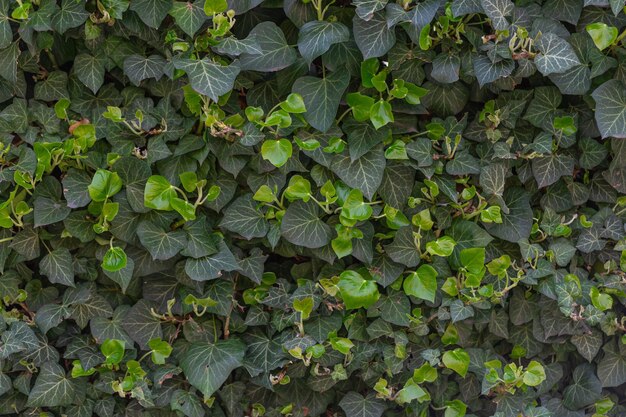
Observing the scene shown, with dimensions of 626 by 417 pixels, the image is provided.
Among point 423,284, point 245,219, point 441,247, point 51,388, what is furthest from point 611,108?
point 51,388

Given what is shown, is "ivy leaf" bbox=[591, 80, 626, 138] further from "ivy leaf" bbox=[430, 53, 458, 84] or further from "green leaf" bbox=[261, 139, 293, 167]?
"green leaf" bbox=[261, 139, 293, 167]

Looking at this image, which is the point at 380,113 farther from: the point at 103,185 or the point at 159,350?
the point at 159,350

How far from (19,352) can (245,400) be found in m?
0.74

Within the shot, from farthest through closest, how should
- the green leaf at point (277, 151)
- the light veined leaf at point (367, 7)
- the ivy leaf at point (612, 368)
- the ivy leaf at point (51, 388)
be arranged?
the ivy leaf at point (612, 368)
the ivy leaf at point (51, 388)
the green leaf at point (277, 151)
the light veined leaf at point (367, 7)

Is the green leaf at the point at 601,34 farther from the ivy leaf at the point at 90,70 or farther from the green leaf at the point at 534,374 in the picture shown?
the ivy leaf at the point at 90,70

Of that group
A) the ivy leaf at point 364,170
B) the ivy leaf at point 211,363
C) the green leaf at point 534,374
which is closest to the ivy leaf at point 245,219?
the ivy leaf at point 364,170

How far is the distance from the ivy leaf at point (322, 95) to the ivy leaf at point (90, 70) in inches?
22.9

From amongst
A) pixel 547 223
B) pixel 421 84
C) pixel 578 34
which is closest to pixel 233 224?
pixel 421 84

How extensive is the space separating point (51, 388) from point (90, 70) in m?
1.00

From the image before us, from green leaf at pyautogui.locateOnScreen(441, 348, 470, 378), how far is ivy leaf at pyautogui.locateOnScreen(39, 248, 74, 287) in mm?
1185

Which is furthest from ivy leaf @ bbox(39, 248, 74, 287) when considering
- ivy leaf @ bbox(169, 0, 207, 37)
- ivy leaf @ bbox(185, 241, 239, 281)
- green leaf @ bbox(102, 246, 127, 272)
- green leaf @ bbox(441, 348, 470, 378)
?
green leaf @ bbox(441, 348, 470, 378)

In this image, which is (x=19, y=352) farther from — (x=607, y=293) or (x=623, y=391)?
(x=623, y=391)

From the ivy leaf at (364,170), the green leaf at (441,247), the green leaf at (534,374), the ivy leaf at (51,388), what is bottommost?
the ivy leaf at (51,388)

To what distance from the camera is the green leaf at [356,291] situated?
1.96 m
